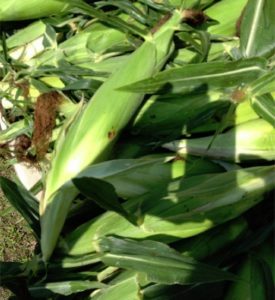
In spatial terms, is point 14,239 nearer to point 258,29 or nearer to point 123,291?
point 123,291

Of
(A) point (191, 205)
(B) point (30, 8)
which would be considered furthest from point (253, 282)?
(B) point (30, 8)

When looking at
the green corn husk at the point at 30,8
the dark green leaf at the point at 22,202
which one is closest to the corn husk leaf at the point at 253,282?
the dark green leaf at the point at 22,202

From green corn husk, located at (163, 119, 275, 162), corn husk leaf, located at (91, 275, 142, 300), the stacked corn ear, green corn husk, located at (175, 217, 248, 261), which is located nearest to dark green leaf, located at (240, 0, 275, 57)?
the stacked corn ear

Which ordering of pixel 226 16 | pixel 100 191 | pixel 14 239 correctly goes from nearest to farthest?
pixel 100 191, pixel 226 16, pixel 14 239

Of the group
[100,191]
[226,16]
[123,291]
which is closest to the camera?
[100,191]

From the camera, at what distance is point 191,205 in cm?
94

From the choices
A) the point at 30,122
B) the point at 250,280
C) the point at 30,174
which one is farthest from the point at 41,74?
the point at 250,280

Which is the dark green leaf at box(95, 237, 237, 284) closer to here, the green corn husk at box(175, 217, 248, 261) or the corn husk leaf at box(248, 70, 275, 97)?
the green corn husk at box(175, 217, 248, 261)

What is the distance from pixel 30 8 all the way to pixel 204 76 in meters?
0.46

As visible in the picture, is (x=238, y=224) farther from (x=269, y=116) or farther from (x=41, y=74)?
(x=41, y=74)

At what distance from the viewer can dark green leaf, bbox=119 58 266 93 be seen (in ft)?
3.10

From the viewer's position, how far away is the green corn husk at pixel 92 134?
954 mm

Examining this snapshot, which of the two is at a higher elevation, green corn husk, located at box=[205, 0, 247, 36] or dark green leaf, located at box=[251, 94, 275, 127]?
green corn husk, located at box=[205, 0, 247, 36]

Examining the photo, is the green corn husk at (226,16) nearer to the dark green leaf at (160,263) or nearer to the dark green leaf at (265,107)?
the dark green leaf at (265,107)
